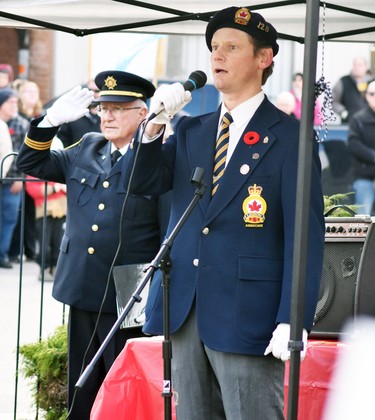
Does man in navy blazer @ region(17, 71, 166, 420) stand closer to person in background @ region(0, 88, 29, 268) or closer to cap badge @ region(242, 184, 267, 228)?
cap badge @ region(242, 184, 267, 228)

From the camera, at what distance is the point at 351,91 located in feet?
48.2

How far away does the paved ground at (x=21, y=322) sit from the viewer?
7.18m

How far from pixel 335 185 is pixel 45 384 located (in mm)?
9093

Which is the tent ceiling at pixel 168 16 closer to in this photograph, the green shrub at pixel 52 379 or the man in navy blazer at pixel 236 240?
the man in navy blazer at pixel 236 240

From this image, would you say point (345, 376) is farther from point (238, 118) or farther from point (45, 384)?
point (45, 384)

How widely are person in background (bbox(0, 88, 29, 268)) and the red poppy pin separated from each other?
757 centimetres

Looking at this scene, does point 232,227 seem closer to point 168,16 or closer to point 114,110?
point 114,110

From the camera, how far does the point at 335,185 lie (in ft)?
48.2

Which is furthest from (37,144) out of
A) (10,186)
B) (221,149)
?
(10,186)

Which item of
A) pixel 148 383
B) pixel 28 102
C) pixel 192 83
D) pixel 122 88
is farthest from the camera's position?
pixel 28 102

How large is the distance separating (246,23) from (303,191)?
2.70 ft

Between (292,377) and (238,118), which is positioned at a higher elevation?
(238,118)

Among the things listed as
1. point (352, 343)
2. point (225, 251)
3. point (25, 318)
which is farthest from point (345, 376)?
point (25, 318)

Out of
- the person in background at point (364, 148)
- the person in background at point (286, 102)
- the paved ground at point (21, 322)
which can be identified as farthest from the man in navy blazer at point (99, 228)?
the person in background at point (364, 148)
